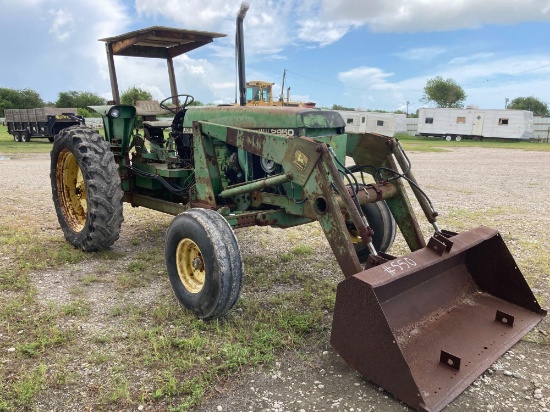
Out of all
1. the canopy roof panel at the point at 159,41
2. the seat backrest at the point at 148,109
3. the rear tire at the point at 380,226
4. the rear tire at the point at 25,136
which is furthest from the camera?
the rear tire at the point at 25,136

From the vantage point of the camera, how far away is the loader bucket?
261 cm

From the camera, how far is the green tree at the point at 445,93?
2100 inches

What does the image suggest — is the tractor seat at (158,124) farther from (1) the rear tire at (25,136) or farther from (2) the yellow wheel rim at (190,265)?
(1) the rear tire at (25,136)

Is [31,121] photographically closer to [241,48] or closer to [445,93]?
[241,48]

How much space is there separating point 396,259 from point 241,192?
4.97 ft

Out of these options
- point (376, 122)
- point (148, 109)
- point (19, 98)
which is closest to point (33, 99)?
point (19, 98)

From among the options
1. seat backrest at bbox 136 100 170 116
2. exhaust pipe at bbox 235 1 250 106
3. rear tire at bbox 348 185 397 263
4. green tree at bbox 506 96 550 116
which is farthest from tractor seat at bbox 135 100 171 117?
green tree at bbox 506 96 550 116

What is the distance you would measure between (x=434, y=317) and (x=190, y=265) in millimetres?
1936

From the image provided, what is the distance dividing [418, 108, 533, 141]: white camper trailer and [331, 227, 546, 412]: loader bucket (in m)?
31.8

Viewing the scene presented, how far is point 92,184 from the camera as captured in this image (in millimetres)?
4574

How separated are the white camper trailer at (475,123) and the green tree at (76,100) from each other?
4291cm

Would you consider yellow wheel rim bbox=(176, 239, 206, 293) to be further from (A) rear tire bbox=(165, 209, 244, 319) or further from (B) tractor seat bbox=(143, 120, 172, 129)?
(B) tractor seat bbox=(143, 120, 172, 129)

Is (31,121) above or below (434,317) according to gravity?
above

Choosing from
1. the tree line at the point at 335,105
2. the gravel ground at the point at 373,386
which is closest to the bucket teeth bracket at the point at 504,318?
the gravel ground at the point at 373,386
